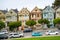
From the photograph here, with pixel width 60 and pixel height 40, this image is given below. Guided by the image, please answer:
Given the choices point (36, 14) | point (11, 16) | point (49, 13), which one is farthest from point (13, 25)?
point (49, 13)

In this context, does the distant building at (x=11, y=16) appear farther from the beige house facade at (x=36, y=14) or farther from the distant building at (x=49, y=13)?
the distant building at (x=49, y=13)

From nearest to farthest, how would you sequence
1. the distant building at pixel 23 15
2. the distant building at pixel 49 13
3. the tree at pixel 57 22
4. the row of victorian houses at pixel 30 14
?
the tree at pixel 57 22 < the distant building at pixel 49 13 < the row of victorian houses at pixel 30 14 < the distant building at pixel 23 15

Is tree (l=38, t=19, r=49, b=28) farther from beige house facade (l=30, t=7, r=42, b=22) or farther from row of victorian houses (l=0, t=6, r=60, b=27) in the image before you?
beige house facade (l=30, t=7, r=42, b=22)

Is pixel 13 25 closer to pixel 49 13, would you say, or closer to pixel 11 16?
pixel 11 16

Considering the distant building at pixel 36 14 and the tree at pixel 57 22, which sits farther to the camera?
the distant building at pixel 36 14

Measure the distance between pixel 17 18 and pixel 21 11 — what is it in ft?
8.72

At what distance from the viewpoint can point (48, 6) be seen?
70375 mm

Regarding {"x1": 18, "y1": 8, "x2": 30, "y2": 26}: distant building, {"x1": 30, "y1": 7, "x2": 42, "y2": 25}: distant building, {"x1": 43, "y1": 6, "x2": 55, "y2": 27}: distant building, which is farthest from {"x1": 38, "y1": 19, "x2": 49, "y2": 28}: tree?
{"x1": 18, "y1": 8, "x2": 30, "y2": 26}: distant building

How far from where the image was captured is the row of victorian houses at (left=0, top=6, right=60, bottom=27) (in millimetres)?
68438

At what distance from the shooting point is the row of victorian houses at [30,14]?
68.4 metres


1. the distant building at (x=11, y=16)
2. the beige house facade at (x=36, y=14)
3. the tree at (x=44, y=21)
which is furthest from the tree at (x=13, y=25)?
the beige house facade at (x=36, y=14)

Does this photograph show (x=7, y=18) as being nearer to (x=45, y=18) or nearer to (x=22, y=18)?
(x=22, y=18)

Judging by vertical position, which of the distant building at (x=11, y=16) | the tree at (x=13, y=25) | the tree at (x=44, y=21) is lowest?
the tree at (x=13, y=25)

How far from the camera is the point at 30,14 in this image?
70375 mm
